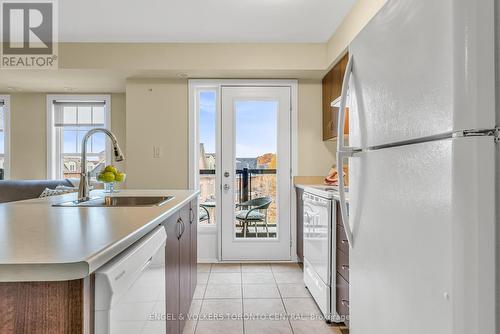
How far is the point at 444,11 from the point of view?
2.21 ft

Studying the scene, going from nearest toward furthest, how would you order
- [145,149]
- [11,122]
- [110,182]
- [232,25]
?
[110,182] < [232,25] < [145,149] < [11,122]

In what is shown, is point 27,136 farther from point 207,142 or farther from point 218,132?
point 218,132

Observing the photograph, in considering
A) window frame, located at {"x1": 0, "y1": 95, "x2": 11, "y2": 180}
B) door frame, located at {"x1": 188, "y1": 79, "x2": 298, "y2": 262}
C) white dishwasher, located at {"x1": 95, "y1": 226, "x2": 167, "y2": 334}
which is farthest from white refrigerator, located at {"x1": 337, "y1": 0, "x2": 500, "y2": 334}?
window frame, located at {"x1": 0, "y1": 95, "x2": 11, "y2": 180}

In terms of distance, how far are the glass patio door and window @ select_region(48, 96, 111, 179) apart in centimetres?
187

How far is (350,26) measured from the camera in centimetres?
258

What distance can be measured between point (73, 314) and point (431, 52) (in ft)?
3.27

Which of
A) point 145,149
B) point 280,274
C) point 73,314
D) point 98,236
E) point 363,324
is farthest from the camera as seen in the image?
point 145,149

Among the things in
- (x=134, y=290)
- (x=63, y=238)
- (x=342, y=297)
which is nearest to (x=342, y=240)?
(x=342, y=297)

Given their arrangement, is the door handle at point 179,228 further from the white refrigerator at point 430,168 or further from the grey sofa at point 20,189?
the grey sofa at point 20,189

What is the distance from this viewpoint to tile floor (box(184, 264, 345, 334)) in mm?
Result: 2090

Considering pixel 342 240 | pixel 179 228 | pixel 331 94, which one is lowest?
pixel 342 240

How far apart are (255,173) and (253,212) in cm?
46

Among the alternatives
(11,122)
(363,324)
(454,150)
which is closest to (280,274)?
(363,324)

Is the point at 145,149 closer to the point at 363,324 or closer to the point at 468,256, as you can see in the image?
the point at 363,324
